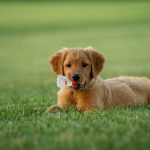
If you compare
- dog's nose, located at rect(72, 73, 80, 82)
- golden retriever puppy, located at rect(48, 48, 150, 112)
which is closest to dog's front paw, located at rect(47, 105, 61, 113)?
golden retriever puppy, located at rect(48, 48, 150, 112)

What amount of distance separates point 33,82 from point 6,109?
7978mm

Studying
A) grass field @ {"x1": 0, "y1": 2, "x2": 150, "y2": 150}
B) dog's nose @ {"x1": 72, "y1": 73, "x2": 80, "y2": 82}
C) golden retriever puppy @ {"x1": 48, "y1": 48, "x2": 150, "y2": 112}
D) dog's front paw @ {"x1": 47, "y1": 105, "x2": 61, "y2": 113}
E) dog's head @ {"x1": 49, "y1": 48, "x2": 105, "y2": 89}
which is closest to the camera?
grass field @ {"x1": 0, "y1": 2, "x2": 150, "y2": 150}

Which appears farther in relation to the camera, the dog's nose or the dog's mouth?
the dog's mouth

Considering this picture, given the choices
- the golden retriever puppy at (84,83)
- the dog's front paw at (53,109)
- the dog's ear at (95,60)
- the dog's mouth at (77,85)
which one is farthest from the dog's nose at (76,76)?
the dog's front paw at (53,109)

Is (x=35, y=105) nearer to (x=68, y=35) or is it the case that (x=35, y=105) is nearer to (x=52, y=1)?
(x=68, y=35)

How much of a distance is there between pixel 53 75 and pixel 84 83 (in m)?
11.7

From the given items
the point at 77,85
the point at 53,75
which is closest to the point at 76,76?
the point at 77,85

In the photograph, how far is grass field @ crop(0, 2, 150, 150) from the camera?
18.5 ft

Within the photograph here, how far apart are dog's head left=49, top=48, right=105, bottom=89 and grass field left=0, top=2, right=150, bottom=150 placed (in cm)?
55

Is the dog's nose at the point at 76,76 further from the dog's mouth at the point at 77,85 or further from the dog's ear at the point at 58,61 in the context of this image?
the dog's ear at the point at 58,61

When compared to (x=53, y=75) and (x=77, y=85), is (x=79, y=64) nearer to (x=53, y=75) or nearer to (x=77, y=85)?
(x=77, y=85)

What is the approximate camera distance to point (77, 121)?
6.77 meters

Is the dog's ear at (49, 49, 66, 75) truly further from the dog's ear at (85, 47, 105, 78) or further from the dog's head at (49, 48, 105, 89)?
the dog's ear at (85, 47, 105, 78)

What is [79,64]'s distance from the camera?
7.99m
